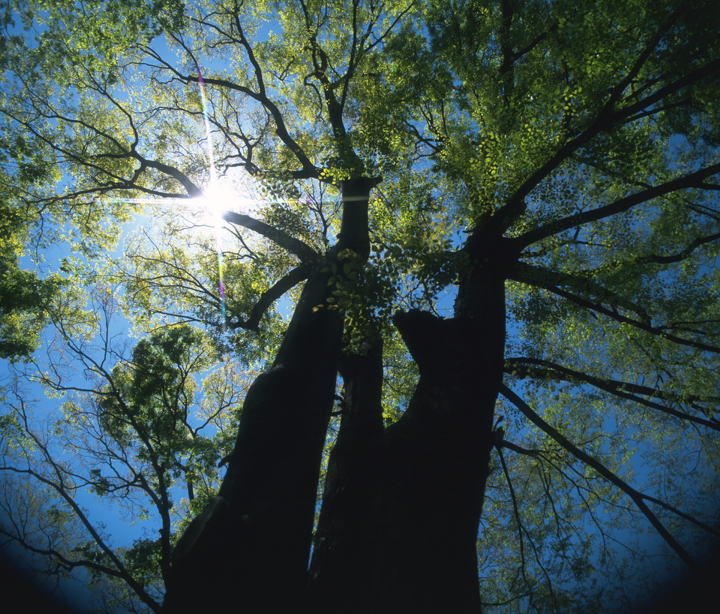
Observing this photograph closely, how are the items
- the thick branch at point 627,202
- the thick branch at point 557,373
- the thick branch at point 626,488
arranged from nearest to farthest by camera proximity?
the thick branch at point 626,488
the thick branch at point 627,202
the thick branch at point 557,373

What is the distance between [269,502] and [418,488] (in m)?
1.04

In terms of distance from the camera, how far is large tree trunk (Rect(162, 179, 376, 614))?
1945 mm

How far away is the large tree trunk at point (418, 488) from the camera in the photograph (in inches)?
81.4

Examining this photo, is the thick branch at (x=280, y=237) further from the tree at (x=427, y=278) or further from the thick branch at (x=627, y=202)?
the thick branch at (x=627, y=202)

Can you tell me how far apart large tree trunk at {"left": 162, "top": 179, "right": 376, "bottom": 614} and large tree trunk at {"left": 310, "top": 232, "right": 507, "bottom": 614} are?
24 cm

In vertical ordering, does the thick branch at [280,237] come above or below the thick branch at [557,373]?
above

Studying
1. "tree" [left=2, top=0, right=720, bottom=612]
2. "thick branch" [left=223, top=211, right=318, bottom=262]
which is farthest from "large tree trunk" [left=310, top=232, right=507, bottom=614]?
"thick branch" [left=223, top=211, right=318, bottom=262]

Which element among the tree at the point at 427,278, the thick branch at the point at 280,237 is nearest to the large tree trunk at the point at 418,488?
the tree at the point at 427,278

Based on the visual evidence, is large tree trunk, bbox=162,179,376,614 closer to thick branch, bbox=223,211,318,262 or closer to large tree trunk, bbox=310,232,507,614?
large tree trunk, bbox=310,232,507,614

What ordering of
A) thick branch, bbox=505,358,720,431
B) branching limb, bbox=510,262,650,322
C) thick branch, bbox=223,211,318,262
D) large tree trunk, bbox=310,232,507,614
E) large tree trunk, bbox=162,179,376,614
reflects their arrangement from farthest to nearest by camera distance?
thick branch, bbox=223,211,318,262 → branching limb, bbox=510,262,650,322 → thick branch, bbox=505,358,720,431 → large tree trunk, bbox=310,232,507,614 → large tree trunk, bbox=162,179,376,614

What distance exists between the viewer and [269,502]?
2.37m

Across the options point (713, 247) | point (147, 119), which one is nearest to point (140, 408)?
point (147, 119)

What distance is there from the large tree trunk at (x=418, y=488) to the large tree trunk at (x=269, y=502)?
0.24m

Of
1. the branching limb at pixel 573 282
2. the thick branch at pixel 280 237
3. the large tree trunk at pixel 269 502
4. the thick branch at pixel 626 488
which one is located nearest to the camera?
the large tree trunk at pixel 269 502
